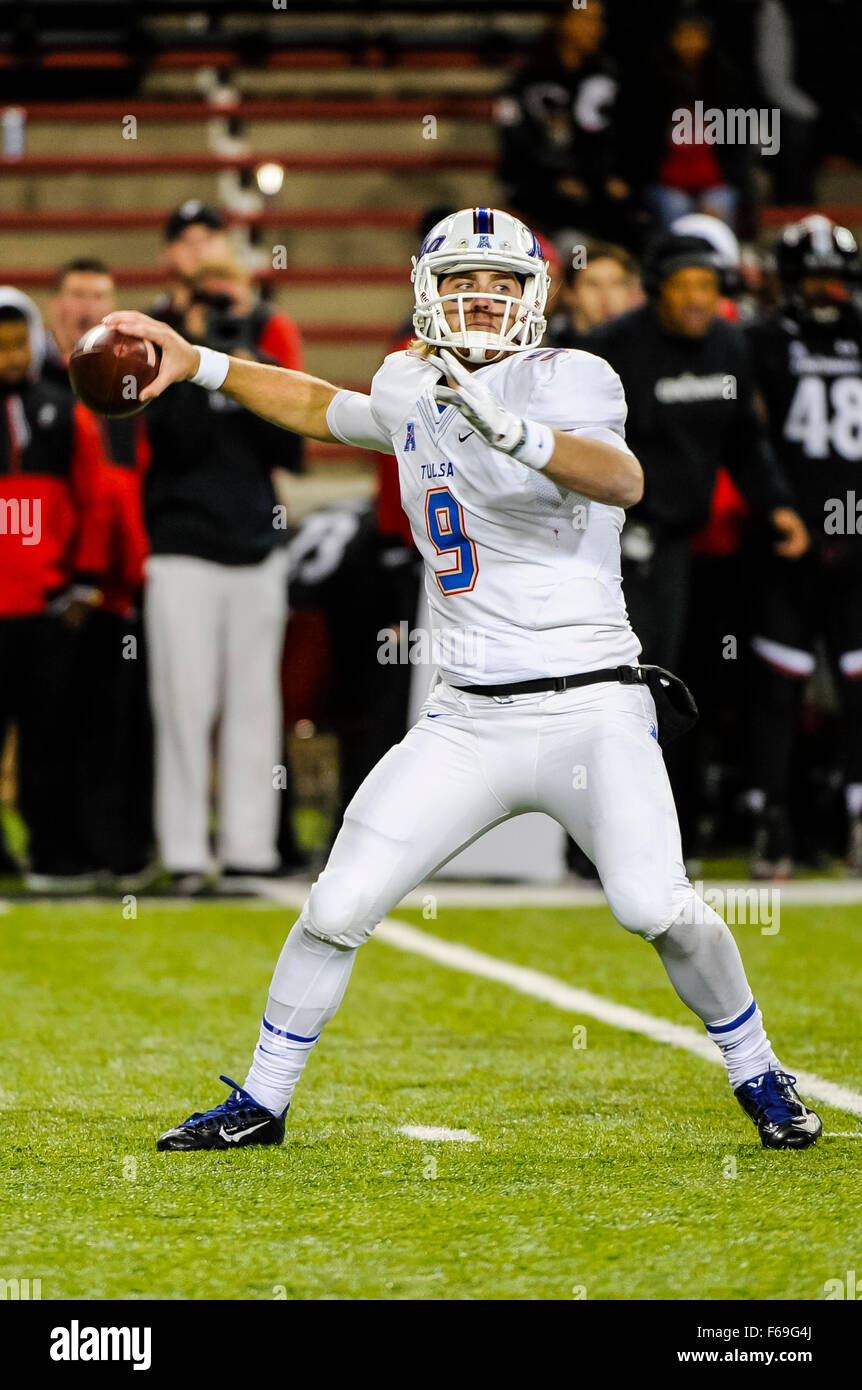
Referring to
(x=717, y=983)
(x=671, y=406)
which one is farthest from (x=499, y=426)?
(x=671, y=406)

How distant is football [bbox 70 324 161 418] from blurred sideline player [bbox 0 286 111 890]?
3.62 meters

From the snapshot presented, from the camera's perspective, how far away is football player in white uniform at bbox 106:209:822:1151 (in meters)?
3.65

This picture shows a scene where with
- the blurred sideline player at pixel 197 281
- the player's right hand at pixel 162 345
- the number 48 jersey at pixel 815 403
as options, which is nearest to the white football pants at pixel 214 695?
the blurred sideline player at pixel 197 281

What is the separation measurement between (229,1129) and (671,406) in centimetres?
393

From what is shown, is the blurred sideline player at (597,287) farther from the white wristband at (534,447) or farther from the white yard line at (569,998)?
the white wristband at (534,447)

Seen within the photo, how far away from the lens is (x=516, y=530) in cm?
378

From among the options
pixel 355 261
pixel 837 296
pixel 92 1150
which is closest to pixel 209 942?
pixel 92 1150

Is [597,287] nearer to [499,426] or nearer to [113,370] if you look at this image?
[113,370]

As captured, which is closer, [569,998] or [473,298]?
[473,298]

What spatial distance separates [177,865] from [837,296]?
2958 millimetres

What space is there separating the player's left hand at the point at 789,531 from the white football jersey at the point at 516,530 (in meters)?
3.59

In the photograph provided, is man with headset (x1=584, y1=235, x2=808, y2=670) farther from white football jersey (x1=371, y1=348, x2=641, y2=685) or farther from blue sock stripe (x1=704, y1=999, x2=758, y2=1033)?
blue sock stripe (x1=704, y1=999, x2=758, y2=1033)

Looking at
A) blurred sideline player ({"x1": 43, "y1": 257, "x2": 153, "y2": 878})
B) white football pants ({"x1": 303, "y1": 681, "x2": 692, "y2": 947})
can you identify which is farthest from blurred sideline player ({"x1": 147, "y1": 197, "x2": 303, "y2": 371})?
white football pants ({"x1": 303, "y1": 681, "x2": 692, "y2": 947})
